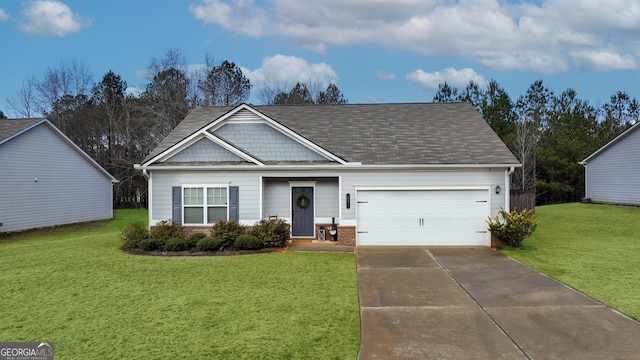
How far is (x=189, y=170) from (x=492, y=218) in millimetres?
10836

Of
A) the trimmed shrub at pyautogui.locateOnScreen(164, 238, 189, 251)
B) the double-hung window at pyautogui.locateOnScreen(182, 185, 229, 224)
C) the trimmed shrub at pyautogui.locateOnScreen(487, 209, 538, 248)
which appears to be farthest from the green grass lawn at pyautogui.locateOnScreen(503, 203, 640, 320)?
the trimmed shrub at pyautogui.locateOnScreen(164, 238, 189, 251)

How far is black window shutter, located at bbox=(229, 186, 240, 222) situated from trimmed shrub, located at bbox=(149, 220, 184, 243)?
1.84 metres

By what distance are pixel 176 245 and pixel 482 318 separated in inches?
388

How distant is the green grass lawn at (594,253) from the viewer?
8820 millimetres

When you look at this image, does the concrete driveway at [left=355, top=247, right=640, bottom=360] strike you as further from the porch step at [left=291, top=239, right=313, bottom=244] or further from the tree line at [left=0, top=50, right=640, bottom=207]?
the tree line at [left=0, top=50, right=640, bottom=207]

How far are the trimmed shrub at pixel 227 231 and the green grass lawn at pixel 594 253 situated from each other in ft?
29.0

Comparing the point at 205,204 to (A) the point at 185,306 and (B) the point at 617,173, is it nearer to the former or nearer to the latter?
(A) the point at 185,306

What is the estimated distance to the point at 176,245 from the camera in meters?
13.6

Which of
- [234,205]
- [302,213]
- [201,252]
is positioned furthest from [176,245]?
[302,213]

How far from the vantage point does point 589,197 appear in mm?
29188

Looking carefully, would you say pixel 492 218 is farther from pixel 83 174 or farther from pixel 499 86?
pixel 499 86

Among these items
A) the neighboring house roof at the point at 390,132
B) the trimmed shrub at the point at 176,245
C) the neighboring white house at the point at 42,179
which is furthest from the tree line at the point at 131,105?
the trimmed shrub at the point at 176,245

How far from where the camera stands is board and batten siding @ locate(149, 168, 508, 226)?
14.7 meters

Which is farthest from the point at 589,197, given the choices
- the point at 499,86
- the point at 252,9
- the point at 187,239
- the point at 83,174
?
the point at 83,174
